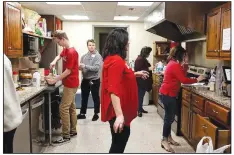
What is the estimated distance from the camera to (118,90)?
179 centimetres

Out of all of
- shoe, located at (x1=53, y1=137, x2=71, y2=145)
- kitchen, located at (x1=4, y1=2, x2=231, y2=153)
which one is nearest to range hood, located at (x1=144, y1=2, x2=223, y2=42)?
kitchen, located at (x1=4, y1=2, x2=231, y2=153)

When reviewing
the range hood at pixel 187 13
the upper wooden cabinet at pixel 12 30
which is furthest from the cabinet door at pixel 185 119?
the upper wooden cabinet at pixel 12 30

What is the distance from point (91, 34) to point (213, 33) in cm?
422

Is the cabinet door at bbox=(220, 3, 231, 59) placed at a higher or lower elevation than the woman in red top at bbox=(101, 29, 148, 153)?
higher

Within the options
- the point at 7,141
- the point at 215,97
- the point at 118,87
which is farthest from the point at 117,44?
the point at 215,97

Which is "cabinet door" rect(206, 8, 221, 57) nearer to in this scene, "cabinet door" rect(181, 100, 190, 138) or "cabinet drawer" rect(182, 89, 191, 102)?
"cabinet drawer" rect(182, 89, 191, 102)

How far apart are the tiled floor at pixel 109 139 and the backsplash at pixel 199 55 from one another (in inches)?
48.3

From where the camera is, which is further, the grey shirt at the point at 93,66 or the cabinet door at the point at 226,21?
the grey shirt at the point at 93,66

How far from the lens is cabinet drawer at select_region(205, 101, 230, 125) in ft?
7.34

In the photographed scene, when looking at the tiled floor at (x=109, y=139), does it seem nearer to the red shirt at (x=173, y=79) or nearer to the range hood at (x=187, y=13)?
the red shirt at (x=173, y=79)

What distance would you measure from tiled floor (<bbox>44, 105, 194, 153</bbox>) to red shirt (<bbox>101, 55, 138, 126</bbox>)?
1297 mm

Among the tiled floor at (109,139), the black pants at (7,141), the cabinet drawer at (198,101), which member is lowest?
the tiled floor at (109,139)

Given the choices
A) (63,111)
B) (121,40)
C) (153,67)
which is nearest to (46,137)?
(63,111)

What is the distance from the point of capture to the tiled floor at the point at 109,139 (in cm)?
311
